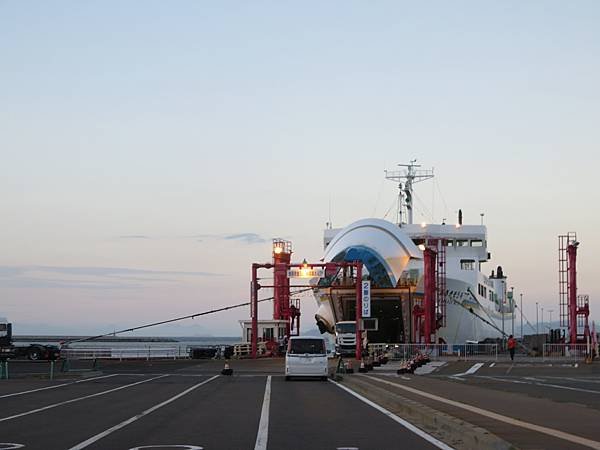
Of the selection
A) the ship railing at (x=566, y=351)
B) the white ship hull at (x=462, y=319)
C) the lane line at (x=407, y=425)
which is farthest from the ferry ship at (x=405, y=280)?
the lane line at (x=407, y=425)

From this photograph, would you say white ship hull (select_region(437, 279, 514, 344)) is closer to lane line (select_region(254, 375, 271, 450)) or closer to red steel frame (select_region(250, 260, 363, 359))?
red steel frame (select_region(250, 260, 363, 359))

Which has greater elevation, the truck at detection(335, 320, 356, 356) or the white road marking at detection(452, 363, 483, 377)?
the truck at detection(335, 320, 356, 356)

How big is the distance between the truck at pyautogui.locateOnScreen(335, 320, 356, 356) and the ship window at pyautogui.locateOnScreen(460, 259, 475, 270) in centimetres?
1815

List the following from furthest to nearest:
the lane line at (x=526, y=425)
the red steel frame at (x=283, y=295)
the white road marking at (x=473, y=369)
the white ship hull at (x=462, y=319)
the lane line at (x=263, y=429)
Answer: the white ship hull at (x=462, y=319), the red steel frame at (x=283, y=295), the white road marking at (x=473, y=369), the lane line at (x=263, y=429), the lane line at (x=526, y=425)

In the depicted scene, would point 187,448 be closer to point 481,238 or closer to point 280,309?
point 280,309

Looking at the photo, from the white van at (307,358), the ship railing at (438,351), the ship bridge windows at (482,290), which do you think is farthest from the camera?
the ship bridge windows at (482,290)

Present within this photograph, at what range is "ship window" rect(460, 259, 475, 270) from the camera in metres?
80.6

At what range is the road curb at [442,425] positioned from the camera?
485 inches

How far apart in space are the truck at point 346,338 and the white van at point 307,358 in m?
27.1

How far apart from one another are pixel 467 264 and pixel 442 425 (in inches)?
2664

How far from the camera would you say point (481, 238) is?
267 feet

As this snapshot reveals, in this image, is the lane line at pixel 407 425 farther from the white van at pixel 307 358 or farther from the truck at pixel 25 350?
the truck at pixel 25 350

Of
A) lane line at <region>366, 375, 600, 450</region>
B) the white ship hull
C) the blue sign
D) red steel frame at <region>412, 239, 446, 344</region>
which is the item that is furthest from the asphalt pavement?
the white ship hull

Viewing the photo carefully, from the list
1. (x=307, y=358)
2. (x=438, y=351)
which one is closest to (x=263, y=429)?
(x=307, y=358)
